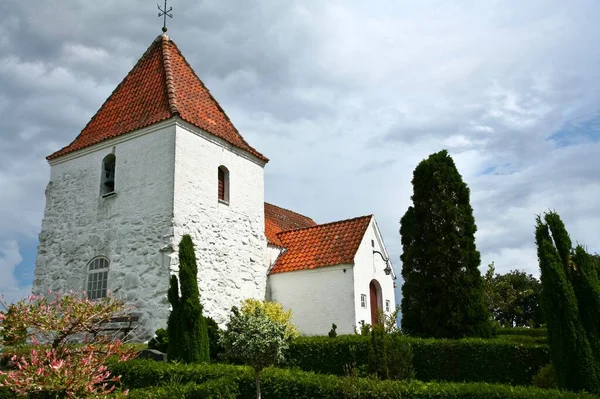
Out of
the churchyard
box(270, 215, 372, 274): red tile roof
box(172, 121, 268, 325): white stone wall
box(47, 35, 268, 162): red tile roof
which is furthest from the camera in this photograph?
box(270, 215, 372, 274): red tile roof

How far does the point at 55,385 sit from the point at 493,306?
21.2 m

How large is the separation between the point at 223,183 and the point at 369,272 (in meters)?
5.88

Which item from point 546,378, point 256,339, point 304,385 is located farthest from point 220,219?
point 546,378

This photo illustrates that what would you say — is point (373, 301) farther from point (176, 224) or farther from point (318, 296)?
point (176, 224)

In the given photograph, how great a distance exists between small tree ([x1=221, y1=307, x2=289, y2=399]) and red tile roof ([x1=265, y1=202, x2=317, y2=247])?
912cm

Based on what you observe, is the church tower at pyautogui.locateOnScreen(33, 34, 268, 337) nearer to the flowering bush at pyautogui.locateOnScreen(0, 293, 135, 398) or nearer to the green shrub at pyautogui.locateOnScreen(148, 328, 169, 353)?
the green shrub at pyautogui.locateOnScreen(148, 328, 169, 353)

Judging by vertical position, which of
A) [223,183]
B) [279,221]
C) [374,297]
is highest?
[223,183]

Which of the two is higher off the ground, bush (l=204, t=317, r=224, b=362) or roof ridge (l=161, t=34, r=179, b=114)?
roof ridge (l=161, t=34, r=179, b=114)

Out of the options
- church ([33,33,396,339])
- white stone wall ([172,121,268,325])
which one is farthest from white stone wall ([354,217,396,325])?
white stone wall ([172,121,268,325])

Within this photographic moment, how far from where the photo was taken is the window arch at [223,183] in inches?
646

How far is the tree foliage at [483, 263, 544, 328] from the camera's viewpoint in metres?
23.6

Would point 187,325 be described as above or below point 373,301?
below

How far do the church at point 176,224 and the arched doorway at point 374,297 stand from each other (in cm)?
4

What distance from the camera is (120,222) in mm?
14883
